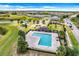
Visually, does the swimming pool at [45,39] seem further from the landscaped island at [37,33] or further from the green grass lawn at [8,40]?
the green grass lawn at [8,40]

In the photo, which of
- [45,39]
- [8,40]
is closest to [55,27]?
[45,39]

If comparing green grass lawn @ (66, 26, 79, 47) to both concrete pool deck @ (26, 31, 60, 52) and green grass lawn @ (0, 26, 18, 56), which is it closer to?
concrete pool deck @ (26, 31, 60, 52)

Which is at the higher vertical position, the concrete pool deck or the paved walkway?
the paved walkway

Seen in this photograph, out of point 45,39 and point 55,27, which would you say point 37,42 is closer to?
point 45,39

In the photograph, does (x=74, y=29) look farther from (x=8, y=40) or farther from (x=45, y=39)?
(x=8, y=40)

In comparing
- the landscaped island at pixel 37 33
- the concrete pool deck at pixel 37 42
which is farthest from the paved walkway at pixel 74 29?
the concrete pool deck at pixel 37 42

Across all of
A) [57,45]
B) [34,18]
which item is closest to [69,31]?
[57,45]

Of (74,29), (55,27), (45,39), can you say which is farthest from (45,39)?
(74,29)

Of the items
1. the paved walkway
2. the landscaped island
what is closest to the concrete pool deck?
the landscaped island
